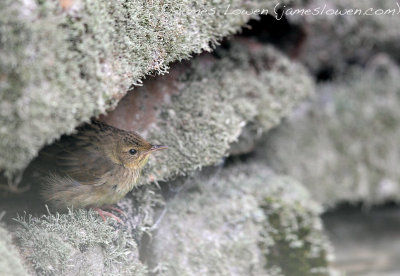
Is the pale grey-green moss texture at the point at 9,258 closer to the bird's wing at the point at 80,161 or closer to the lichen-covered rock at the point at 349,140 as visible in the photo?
the bird's wing at the point at 80,161

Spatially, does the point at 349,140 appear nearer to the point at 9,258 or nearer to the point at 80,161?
the point at 80,161

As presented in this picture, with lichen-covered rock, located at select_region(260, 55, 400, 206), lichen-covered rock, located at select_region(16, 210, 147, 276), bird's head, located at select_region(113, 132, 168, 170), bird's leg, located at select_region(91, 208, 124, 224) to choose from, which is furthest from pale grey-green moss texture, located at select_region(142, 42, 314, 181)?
lichen-covered rock, located at select_region(260, 55, 400, 206)

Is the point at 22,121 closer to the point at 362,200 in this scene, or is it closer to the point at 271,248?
the point at 271,248

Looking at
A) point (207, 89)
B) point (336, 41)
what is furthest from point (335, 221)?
point (207, 89)

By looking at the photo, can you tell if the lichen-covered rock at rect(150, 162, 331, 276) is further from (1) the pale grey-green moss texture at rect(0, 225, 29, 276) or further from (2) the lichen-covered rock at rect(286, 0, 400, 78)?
(2) the lichen-covered rock at rect(286, 0, 400, 78)

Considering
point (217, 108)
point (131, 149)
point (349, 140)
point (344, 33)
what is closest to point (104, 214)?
point (131, 149)
